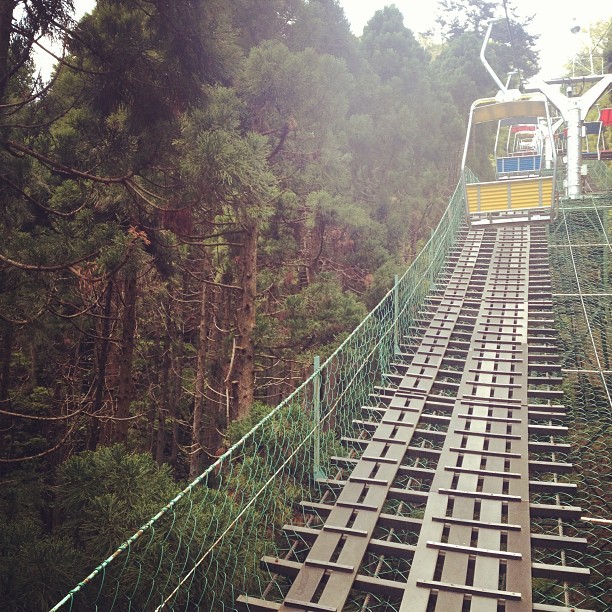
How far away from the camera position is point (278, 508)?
451 cm

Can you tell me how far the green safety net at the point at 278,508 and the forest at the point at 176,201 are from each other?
1.21 ft

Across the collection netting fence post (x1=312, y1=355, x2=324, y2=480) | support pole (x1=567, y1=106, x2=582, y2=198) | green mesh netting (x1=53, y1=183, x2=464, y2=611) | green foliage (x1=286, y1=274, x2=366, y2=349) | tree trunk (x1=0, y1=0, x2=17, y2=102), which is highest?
support pole (x1=567, y1=106, x2=582, y2=198)

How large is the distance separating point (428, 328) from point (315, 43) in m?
6.47

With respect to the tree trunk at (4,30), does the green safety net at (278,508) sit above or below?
below

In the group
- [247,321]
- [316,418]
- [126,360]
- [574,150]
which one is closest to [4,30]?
[316,418]

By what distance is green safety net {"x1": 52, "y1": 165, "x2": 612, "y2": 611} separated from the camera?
11.2 ft

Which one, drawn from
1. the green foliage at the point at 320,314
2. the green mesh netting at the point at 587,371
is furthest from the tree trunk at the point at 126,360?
the green mesh netting at the point at 587,371

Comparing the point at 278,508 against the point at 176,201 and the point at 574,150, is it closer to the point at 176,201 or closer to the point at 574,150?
the point at 176,201

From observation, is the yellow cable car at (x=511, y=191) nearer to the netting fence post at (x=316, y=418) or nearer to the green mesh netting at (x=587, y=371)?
the green mesh netting at (x=587, y=371)

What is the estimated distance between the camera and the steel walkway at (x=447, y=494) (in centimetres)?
330

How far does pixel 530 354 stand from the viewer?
6438 mm

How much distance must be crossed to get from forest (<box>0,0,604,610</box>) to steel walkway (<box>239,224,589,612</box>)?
1.34 metres

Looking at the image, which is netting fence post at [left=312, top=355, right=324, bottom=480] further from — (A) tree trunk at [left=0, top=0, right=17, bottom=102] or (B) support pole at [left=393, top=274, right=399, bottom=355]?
(A) tree trunk at [left=0, top=0, right=17, bottom=102]

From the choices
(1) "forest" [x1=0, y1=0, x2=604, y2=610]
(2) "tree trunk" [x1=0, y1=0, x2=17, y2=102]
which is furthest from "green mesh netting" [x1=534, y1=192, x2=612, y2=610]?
(2) "tree trunk" [x1=0, y1=0, x2=17, y2=102]
